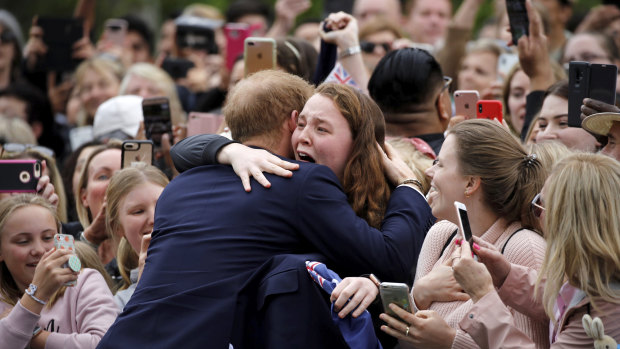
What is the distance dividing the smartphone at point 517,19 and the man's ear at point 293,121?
2118 mm

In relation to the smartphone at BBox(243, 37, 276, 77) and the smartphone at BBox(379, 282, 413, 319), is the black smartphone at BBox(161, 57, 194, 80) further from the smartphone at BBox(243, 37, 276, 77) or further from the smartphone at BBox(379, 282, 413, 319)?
the smartphone at BBox(379, 282, 413, 319)

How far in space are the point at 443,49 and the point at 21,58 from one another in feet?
15.3

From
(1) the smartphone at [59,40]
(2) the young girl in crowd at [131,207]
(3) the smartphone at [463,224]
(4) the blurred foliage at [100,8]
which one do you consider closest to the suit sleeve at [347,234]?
(3) the smartphone at [463,224]

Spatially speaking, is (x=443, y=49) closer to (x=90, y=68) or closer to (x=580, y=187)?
(x=90, y=68)

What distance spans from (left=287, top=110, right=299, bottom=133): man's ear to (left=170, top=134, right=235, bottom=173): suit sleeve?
11.1 inches

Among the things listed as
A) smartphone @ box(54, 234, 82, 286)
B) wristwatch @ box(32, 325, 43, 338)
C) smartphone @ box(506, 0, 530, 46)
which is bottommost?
wristwatch @ box(32, 325, 43, 338)

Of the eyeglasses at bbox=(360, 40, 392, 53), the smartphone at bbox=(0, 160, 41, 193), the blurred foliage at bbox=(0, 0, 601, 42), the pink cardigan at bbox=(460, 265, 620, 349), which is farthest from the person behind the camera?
the blurred foliage at bbox=(0, 0, 601, 42)

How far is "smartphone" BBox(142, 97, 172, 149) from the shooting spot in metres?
6.23

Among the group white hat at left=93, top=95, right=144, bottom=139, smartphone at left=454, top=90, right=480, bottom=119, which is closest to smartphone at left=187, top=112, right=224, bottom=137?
white hat at left=93, top=95, right=144, bottom=139

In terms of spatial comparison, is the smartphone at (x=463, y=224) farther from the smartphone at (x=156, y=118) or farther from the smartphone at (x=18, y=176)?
the smartphone at (x=156, y=118)

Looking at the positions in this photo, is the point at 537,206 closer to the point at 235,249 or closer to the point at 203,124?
the point at 235,249

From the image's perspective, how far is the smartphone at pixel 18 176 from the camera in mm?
5355

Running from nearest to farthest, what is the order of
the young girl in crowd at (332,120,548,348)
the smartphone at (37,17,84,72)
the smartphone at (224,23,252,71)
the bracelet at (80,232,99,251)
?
the young girl in crowd at (332,120,548,348) → the bracelet at (80,232,99,251) → the smartphone at (224,23,252,71) → the smartphone at (37,17,84,72)

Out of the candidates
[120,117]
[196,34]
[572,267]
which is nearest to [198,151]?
[572,267]
